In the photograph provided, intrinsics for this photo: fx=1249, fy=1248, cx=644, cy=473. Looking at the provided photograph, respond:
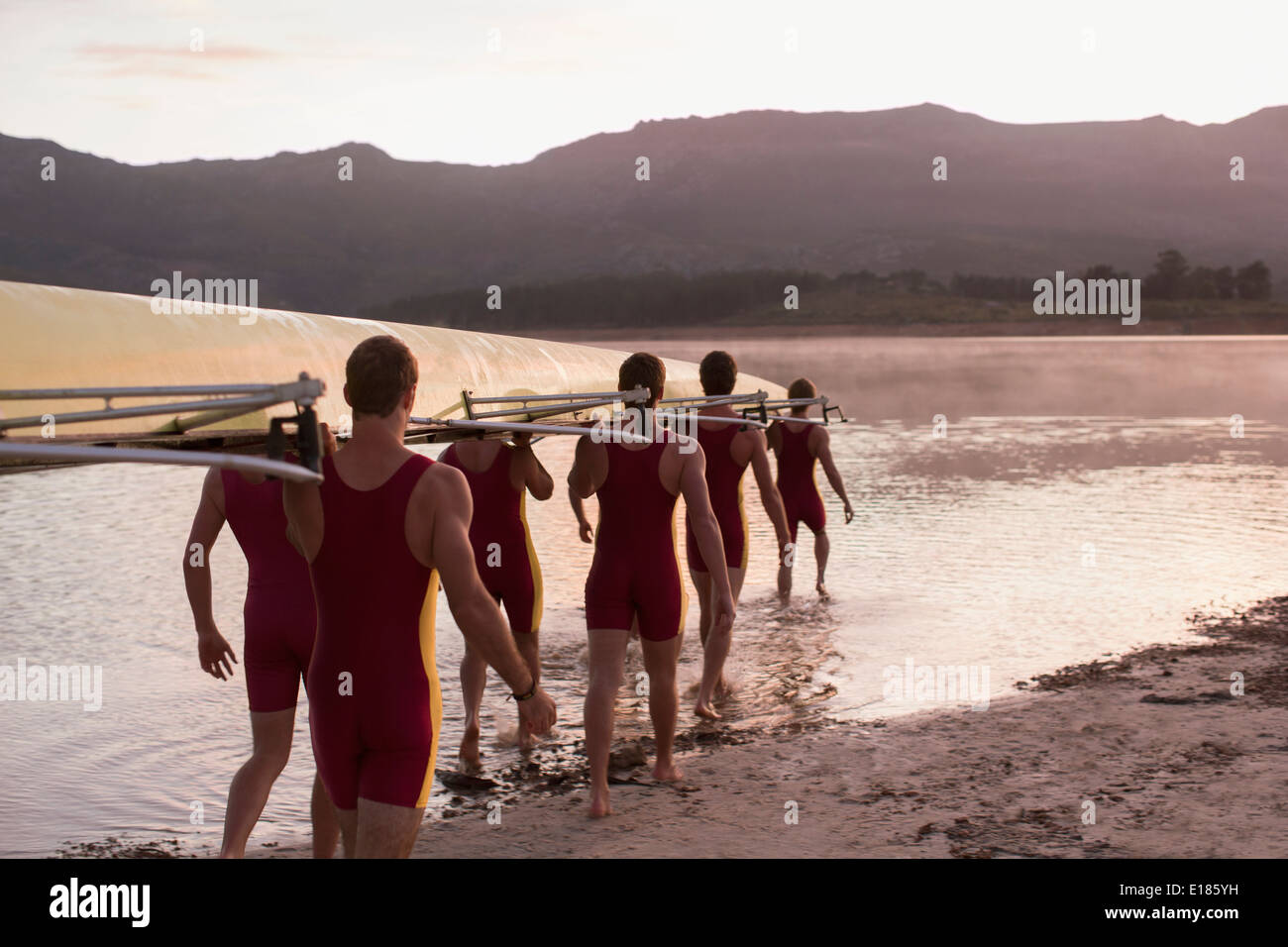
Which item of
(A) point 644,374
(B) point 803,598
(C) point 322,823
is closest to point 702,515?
(A) point 644,374

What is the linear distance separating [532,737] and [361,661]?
133 inches

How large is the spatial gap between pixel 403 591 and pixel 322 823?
4.00 ft

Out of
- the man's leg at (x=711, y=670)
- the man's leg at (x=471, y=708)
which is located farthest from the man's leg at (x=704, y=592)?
the man's leg at (x=471, y=708)

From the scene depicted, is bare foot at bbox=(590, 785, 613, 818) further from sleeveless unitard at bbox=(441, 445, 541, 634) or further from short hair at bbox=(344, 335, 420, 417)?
short hair at bbox=(344, 335, 420, 417)

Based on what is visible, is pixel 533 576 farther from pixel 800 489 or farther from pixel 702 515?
pixel 800 489

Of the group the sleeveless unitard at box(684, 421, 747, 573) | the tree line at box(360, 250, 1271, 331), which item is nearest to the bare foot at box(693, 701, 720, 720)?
the sleeveless unitard at box(684, 421, 747, 573)

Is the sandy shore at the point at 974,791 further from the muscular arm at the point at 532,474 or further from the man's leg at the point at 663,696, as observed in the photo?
the muscular arm at the point at 532,474

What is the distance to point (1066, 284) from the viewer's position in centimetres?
15838

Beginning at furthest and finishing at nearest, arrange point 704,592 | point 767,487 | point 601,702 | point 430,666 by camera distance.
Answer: point 767,487
point 704,592
point 601,702
point 430,666

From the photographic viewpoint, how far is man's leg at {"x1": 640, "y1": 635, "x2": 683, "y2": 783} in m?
5.49

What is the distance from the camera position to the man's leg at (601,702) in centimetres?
532

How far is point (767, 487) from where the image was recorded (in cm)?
784
